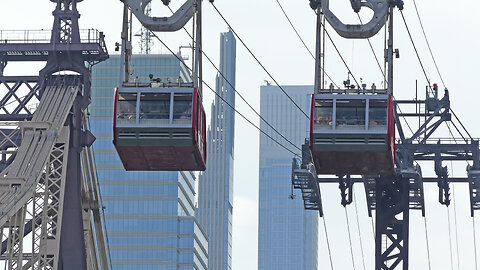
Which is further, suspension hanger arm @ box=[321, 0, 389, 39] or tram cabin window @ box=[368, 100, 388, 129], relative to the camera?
suspension hanger arm @ box=[321, 0, 389, 39]

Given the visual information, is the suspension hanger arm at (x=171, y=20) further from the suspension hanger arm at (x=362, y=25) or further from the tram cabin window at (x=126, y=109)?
the suspension hanger arm at (x=362, y=25)

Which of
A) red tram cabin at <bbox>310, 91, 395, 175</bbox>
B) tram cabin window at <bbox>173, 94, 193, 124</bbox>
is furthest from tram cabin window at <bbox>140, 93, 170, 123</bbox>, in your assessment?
red tram cabin at <bbox>310, 91, 395, 175</bbox>

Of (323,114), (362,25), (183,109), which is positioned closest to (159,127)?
(183,109)

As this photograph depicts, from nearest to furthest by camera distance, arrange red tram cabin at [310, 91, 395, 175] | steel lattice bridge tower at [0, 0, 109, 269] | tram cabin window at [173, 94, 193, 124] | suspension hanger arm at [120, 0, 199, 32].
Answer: tram cabin window at [173, 94, 193, 124]
red tram cabin at [310, 91, 395, 175]
suspension hanger arm at [120, 0, 199, 32]
steel lattice bridge tower at [0, 0, 109, 269]

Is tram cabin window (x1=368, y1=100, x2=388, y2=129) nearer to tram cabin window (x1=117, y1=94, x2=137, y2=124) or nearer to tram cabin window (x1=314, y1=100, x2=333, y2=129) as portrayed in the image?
tram cabin window (x1=314, y1=100, x2=333, y2=129)

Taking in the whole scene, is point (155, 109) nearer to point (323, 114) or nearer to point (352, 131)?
point (323, 114)

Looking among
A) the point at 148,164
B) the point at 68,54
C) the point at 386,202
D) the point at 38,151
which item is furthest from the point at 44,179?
the point at 148,164
